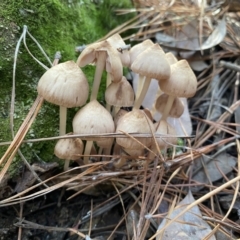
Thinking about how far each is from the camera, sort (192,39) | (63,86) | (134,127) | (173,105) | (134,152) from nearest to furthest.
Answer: (63,86) < (134,127) < (134,152) < (173,105) < (192,39)

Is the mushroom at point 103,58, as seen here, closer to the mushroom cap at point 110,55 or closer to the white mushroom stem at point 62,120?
the mushroom cap at point 110,55

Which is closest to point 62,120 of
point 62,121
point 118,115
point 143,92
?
point 62,121

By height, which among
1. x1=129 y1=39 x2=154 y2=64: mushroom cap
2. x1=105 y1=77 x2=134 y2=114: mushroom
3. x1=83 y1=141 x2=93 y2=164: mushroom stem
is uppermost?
x1=129 y1=39 x2=154 y2=64: mushroom cap

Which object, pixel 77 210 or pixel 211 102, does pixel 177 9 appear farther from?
pixel 77 210

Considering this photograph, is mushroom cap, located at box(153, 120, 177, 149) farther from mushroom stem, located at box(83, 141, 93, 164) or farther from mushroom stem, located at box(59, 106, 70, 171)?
mushroom stem, located at box(59, 106, 70, 171)

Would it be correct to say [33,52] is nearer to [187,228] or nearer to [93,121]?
[93,121]

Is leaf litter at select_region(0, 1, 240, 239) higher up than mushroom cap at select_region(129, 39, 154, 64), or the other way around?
mushroom cap at select_region(129, 39, 154, 64)

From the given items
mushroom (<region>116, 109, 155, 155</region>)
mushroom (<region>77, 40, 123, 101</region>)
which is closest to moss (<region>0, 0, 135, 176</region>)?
mushroom (<region>77, 40, 123, 101</region>)
